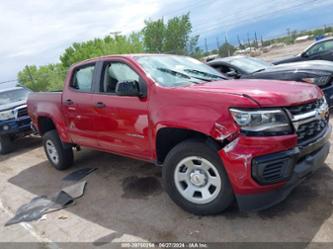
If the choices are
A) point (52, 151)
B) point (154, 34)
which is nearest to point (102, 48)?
point (154, 34)

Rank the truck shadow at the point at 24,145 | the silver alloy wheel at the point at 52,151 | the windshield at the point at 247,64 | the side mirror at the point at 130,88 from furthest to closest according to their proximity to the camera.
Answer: the truck shadow at the point at 24,145, the windshield at the point at 247,64, the silver alloy wheel at the point at 52,151, the side mirror at the point at 130,88

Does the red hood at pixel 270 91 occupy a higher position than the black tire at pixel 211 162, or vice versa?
the red hood at pixel 270 91

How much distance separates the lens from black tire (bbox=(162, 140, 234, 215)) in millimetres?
3584

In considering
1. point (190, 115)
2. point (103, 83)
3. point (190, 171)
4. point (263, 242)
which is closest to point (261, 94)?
point (190, 115)

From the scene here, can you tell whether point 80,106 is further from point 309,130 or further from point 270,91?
point 309,130

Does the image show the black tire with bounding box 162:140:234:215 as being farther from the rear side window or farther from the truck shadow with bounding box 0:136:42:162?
the truck shadow with bounding box 0:136:42:162

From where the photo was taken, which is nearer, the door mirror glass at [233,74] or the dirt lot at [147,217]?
the dirt lot at [147,217]

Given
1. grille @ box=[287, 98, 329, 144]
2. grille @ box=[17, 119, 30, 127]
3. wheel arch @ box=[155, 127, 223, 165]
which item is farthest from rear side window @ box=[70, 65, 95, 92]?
grille @ box=[17, 119, 30, 127]

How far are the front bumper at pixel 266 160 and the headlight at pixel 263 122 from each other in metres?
0.07

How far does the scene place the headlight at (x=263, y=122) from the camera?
3318mm

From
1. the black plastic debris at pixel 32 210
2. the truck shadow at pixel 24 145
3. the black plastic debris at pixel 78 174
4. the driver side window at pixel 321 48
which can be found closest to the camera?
the black plastic debris at pixel 32 210

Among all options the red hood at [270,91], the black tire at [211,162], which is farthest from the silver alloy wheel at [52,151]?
the red hood at [270,91]

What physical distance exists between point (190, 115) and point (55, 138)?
11.2 ft

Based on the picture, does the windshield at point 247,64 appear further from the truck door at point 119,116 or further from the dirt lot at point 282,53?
the dirt lot at point 282,53
